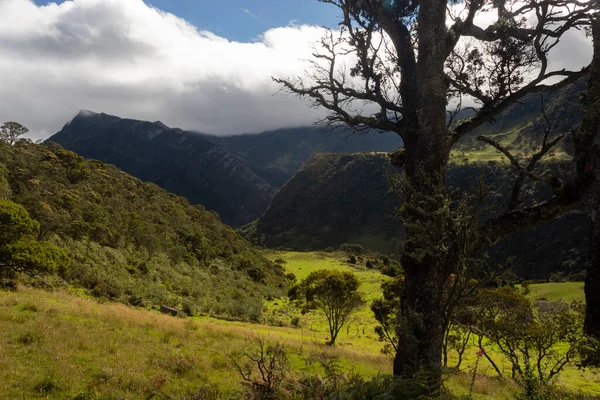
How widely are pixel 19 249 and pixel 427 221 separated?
75.1ft

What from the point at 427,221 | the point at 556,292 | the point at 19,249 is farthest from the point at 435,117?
the point at 556,292

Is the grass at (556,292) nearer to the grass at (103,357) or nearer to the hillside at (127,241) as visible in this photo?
the hillside at (127,241)

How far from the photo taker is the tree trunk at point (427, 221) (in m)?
6.09

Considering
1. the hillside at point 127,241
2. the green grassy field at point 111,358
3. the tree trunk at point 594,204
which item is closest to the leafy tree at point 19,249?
the green grassy field at point 111,358

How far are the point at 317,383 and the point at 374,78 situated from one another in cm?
684

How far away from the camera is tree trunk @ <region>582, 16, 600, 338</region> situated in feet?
19.6

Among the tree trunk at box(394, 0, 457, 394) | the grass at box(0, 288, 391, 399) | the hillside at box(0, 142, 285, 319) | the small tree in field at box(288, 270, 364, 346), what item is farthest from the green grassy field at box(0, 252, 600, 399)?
the small tree in field at box(288, 270, 364, 346)

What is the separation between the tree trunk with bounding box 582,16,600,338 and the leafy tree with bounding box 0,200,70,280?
24.7 metres

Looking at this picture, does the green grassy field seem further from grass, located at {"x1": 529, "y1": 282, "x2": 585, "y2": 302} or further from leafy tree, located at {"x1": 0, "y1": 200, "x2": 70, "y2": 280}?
grass, located at {"x1": 529, "y1": 282, "x2": 585, "y2": 302}

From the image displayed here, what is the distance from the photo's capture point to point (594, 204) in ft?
19.3

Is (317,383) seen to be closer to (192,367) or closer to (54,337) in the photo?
(192,367)

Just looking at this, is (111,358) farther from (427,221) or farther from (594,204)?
(594,204)

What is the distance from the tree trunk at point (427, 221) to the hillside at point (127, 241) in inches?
Result: 981

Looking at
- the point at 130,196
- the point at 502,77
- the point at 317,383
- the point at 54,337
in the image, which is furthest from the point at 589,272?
the point at 130,196
